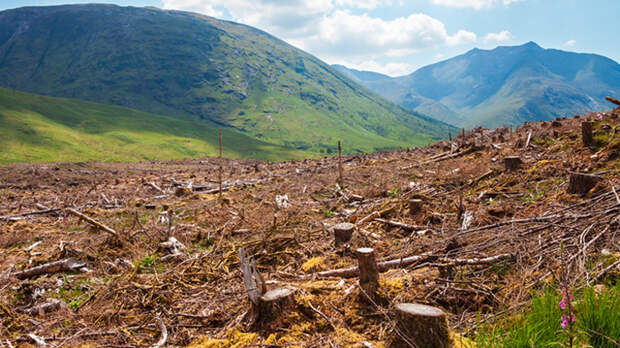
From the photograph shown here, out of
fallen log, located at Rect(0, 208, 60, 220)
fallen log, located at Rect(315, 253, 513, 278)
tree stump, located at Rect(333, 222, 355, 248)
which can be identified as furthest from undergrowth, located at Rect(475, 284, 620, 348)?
fallen log, located at Rect(0, 208, 60, 220)

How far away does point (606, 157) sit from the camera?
29.0ft

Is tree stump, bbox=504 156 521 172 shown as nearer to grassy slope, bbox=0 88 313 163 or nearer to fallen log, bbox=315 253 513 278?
fallen log, bbox=315 253 513 278

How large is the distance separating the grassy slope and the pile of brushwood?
4600 cm

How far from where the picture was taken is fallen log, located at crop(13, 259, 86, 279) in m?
6.94

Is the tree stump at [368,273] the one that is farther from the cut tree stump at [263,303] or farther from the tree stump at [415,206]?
the tree stump at [415,206]

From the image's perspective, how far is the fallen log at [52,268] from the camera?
6.94 m

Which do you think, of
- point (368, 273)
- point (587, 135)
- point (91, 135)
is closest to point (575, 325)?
point (368, 273)

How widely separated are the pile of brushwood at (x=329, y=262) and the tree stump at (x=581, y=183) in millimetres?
27

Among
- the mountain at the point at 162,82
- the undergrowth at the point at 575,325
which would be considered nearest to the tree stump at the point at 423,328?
the undergrowth at the point at 575,325

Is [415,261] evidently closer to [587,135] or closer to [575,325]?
[575,325]

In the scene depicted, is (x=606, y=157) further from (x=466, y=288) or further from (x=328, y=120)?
(x=328, y=120)

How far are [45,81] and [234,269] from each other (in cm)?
20183

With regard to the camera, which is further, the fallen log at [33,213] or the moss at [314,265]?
the fallen log at [33,213]

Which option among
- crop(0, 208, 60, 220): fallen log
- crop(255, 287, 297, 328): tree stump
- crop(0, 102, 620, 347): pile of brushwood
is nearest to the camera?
crop(0, 102, 620, 347): pile of brushwood
